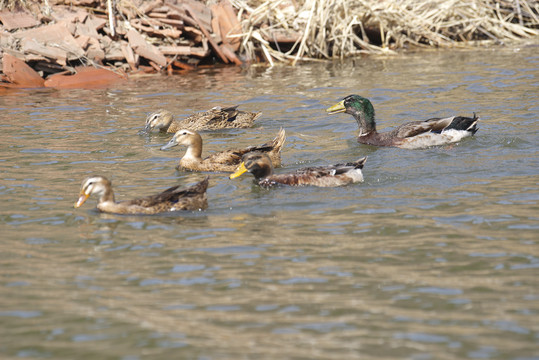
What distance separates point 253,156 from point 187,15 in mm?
10988

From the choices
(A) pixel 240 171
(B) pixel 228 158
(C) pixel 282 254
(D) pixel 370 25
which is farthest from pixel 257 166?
(D) pixel 370 25

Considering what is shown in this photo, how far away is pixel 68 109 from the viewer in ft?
53.0

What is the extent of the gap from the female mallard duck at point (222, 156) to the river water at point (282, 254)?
391mm

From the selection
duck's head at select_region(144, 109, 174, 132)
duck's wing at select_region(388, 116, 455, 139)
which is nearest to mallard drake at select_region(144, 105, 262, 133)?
duck's head at select_region(144, 109, 174, 132)

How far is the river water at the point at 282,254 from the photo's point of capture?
5879 mm

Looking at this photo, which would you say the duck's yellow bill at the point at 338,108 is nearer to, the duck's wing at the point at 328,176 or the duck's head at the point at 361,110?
the duck's head at the point at 361,110

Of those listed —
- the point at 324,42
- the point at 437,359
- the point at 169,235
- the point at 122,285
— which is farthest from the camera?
the point at 324,42

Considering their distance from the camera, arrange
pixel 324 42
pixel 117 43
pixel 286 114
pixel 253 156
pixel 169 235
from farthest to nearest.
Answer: pixel 324 42 → pixel 117 43 → pixel 286 114 → pixel 253 156 → pixel 169 235

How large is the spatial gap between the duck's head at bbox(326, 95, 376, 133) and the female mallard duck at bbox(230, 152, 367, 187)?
10.0ft

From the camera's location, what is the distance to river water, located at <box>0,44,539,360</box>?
5879 millimetres

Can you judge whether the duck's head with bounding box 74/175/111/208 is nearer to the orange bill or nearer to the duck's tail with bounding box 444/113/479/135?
the orange bill

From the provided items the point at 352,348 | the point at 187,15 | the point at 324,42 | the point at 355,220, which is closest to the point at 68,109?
the point at 187,15

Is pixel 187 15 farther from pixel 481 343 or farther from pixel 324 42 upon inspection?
pixel 481 343

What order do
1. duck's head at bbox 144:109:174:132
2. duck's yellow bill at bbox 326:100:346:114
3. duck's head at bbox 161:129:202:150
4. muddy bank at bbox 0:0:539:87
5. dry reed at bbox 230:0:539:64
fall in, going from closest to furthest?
1. duck's head at bbox 161:129:202:150
2. duck's yellow bill at bbox 326:100:346:114
3. duck's head at bbox 144:109:174:132
4. muddy bank at bbox 0:0:539:87
5. dry reed at bbox 230:0:539:64
